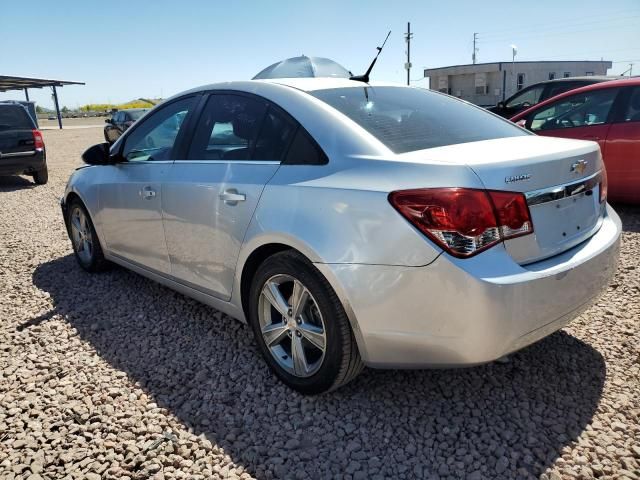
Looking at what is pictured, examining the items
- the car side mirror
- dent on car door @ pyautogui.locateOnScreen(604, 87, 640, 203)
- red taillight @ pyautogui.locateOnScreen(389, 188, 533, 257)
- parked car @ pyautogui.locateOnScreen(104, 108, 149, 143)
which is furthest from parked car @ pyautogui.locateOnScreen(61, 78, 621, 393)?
parked car @ pyautogui.locateOnScreen(104, 108, 149, 143)

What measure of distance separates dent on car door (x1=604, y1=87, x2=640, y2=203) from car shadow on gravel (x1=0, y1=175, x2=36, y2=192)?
10.8 metres

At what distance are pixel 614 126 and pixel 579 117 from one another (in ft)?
1.66

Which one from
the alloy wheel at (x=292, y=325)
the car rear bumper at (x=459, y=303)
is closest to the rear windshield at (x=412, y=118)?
the car rear bumper at (x=459, y=303)

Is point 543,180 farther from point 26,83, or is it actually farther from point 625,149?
point 26,83

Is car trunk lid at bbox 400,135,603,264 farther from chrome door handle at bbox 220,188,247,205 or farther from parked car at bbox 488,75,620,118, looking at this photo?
parked car at bbox 488,75,620,118

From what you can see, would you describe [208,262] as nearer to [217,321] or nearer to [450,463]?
[217,321]

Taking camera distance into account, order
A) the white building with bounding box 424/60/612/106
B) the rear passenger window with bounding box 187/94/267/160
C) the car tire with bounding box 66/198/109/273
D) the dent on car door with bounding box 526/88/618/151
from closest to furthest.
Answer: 1. the rear passenger window with bounding box 187/94/267/160
2. the car tire with bounding box 66/198/109/273
3. the dent on car door with bounding box 526/88/618/151
4. the white building with bounding box 424/60/612/106

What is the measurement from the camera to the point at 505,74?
42.3m

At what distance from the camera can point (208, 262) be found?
3072mm

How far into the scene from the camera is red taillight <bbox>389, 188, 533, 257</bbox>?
79.0 inches

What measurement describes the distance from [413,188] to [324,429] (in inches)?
47.4

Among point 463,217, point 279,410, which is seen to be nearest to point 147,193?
point 279,410

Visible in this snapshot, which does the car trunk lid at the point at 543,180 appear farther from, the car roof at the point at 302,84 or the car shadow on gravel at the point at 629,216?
the car shadow on gravel at the point at 629,216

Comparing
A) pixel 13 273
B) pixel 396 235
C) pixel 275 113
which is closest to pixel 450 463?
pixel 396 235
